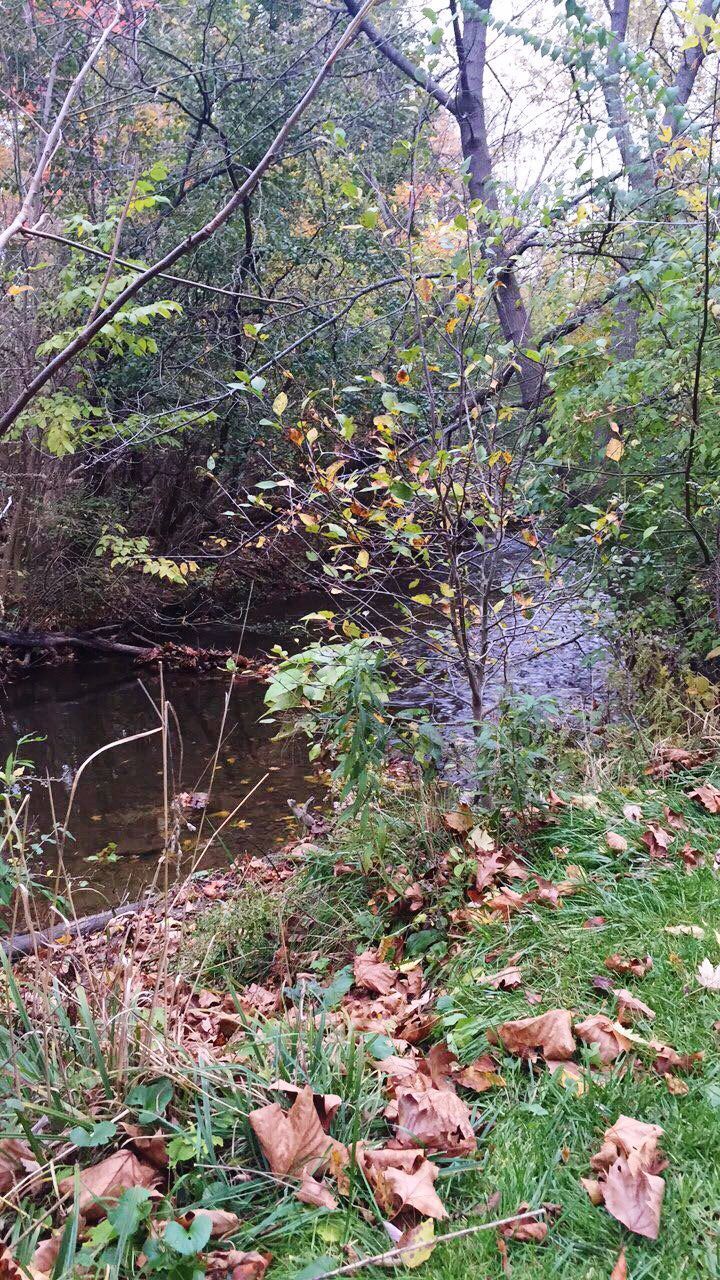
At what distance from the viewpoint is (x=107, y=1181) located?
170 cm

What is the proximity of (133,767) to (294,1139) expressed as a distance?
18.0 ft

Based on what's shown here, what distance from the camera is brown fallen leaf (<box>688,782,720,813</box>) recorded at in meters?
3.27

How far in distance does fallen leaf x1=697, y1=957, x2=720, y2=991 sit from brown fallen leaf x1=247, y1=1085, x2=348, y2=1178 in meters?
1.14

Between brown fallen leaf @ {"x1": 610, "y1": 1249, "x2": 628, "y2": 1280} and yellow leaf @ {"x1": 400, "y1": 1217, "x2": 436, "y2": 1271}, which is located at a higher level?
yellow leaf @ {"x1": 400, "y1": 1217, "x2": 436, "y2": 1271}

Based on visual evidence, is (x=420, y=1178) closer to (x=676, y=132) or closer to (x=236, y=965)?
(x=236, y=965)

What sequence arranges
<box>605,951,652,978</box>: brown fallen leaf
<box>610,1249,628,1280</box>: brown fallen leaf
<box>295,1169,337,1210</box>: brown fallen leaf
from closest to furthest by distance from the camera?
1. <box>610,1249,628,1280</box>: brown fallen leaf
2. <box>295,1169,337,1210</box>: brown fallen leaf
3. <box>605,951,652,978</box>: brown fallen leaf

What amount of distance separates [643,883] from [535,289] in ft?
14.6

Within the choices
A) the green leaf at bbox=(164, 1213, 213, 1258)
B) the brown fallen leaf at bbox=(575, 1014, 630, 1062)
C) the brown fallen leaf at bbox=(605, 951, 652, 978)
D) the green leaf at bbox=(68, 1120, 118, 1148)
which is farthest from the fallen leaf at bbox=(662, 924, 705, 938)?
the green leaf at bbox=(68, 1120, 118, 1148)

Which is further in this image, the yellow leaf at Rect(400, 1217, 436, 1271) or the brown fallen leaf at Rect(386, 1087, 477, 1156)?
the brown fallen leaf at Rect(386, 1087, 477, 1156)

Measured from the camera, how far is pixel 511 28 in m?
5.26

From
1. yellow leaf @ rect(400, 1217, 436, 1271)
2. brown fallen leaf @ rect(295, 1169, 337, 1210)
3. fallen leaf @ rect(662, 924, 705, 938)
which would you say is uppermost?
fallen leaf @ rect(662, 924, 705, 938)

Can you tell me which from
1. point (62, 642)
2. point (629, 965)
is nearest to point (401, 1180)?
point (629, 965)

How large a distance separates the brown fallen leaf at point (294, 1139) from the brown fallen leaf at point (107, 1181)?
0.25 meters

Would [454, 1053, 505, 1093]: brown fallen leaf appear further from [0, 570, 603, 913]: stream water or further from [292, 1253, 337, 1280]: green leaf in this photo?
[0, 570, 603, 913]: stream water
